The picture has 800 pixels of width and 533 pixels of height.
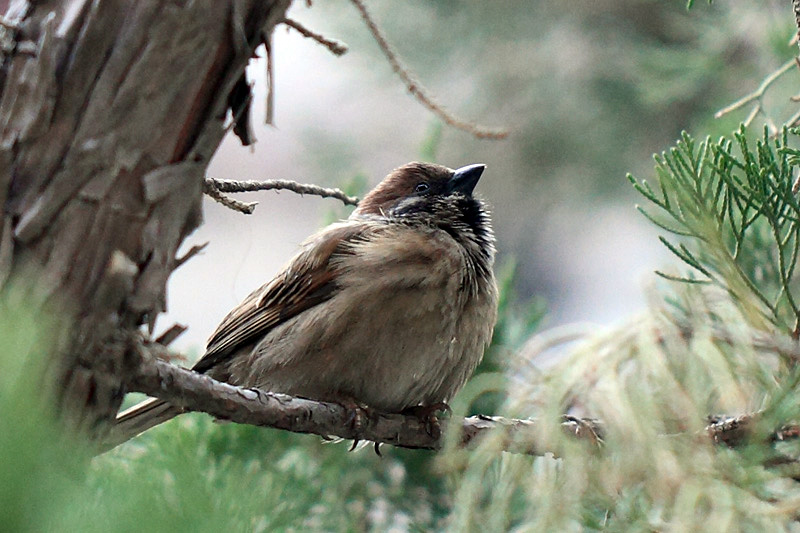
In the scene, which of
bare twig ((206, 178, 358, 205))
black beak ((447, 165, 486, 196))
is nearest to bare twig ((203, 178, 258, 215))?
bare twig ((206, 178, 358, 205))

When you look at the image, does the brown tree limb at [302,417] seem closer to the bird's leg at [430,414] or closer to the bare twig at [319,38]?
the bird's leg at [430,414]

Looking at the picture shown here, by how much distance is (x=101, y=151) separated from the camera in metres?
1.31

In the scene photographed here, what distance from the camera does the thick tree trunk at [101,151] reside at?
1.29 metres

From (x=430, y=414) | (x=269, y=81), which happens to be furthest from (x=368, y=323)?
(x=269, y=81)

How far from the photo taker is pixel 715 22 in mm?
4867

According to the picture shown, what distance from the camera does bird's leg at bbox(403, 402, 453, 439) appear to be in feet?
8.50

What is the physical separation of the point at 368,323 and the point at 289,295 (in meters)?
0.37

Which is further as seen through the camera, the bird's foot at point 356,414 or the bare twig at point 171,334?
the bird's foot at point 356,414

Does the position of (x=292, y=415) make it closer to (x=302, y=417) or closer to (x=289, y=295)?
(x=302, y=417)

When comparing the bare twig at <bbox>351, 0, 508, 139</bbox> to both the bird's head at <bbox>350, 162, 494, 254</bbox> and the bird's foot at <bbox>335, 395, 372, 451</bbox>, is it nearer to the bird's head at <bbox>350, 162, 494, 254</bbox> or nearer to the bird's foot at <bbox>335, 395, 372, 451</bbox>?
the bird's foot at <bbox>335, 395, 372, 451</bbox>

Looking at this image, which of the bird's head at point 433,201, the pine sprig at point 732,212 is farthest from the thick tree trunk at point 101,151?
the bird's head at point 433,201

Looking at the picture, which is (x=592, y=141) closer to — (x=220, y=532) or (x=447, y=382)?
(x=447, y=382)

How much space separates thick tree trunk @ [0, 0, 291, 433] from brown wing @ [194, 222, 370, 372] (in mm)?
1502

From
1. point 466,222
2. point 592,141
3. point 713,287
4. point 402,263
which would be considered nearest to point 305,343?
point 402,263
